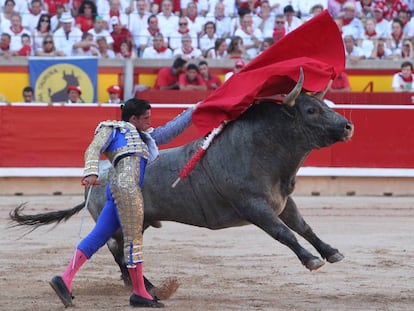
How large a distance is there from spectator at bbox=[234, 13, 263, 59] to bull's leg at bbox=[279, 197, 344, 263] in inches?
288

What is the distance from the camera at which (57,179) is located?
41.5 feet

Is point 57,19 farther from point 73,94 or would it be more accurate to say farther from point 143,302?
point 143,302

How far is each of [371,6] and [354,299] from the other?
28.6 feet

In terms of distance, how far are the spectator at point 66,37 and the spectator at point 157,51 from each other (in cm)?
86

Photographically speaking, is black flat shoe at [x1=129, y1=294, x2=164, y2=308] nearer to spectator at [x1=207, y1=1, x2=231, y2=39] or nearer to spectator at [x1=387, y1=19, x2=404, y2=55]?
spectator at [x1=207, y1=1, x2=231, y2=39]

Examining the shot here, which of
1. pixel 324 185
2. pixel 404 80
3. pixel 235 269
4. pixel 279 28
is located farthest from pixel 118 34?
pixel 235 269

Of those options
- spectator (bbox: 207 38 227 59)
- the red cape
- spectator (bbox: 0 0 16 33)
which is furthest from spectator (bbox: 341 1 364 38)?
the red cape

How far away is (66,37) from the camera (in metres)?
13.4

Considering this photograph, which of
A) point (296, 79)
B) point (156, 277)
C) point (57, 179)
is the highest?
point (296, 79)

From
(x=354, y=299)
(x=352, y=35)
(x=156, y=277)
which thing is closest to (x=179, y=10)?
(x=352, y=35)

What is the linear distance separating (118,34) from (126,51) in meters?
0.26

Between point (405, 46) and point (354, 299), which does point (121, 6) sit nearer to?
point (405, 46)

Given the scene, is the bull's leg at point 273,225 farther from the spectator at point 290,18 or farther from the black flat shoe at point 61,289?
the spectator at point 290,18

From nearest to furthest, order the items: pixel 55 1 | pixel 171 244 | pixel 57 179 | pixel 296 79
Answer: pixel 296 79
pixel 171 244
pixel 57 179
pixel 55 1
